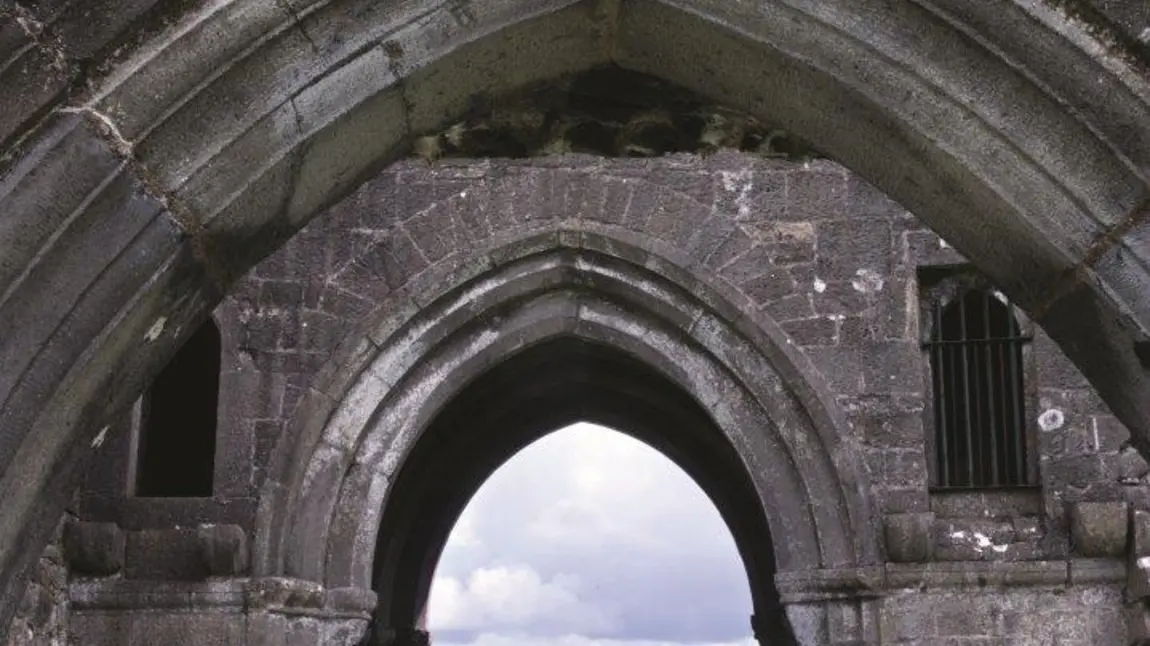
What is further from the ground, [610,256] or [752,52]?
[610,256]

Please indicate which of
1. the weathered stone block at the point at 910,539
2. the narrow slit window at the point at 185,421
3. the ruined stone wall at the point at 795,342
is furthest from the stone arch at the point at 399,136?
the narrow slit window at the point at 185,421

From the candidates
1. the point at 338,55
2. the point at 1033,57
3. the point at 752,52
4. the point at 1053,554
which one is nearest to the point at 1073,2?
the point at 1033,57

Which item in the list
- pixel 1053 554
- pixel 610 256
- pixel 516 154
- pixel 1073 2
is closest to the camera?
pixel 1073 2

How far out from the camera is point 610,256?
8.05 m

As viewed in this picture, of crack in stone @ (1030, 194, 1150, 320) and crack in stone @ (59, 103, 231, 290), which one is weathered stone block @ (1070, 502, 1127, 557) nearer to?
crack in stone @ (1030, 194, 1150, 320)

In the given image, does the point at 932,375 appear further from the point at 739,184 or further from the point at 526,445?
the point at 526,445

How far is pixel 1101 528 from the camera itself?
7.28 m

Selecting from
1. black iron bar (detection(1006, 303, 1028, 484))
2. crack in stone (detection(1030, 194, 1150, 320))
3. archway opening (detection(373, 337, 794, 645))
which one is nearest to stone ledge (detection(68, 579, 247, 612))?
archway opening (detection(373, 337, 794, 645))

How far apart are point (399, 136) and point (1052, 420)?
226 inches

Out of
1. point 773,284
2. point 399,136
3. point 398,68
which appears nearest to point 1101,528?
point 773,284

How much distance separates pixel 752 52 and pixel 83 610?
5.92m

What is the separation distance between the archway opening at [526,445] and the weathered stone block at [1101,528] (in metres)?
2.66

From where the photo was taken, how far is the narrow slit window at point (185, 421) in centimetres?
830

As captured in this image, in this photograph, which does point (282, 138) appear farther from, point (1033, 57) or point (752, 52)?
point (1033, 57)
